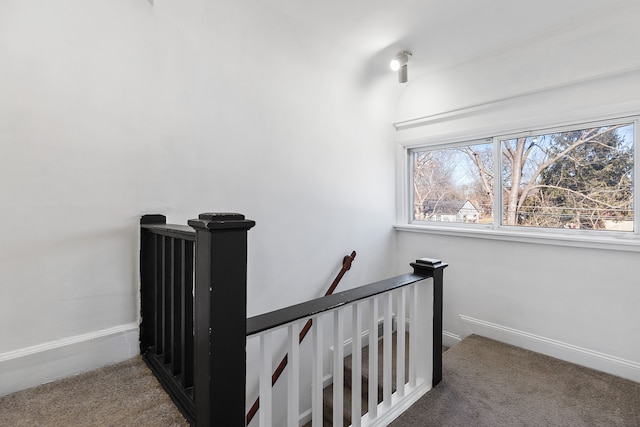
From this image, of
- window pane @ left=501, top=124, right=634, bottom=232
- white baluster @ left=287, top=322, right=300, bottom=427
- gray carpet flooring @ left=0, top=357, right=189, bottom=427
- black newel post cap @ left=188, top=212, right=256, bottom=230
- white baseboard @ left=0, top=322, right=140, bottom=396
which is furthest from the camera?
window pane @ left=501, top=124, right=634, bottom=232

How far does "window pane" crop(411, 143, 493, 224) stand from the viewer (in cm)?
281

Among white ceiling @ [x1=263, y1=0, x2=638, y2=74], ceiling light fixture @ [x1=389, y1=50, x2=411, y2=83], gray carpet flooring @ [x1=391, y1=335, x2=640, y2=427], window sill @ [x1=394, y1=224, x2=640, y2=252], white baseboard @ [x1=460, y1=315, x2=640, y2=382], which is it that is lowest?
gray carpet flooring @ [x1=391, y1=335, x2=640, y2=427]

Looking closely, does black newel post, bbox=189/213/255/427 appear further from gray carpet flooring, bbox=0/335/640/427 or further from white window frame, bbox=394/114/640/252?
white window frame, bbox=394/114/640/252

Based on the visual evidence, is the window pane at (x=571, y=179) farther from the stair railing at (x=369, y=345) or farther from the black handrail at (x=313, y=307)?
the black handrail at (x=313, y=307)

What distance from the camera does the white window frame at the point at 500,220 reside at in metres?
2.07

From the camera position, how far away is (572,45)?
222cm

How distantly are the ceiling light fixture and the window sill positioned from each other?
4.73 ft

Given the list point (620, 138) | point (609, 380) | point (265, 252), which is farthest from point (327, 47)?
point (609, 380)

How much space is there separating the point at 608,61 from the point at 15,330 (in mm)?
3696

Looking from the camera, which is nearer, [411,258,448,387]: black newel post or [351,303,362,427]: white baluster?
[351,303,362,427]: white baluster

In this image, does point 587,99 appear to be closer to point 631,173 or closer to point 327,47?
point 631,173

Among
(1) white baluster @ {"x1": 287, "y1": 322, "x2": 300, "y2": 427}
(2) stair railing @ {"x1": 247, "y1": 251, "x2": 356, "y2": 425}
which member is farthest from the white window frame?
(1) white baluster @ {"x1": 287, "y1": 322, "x2": 300, "y2": 427}

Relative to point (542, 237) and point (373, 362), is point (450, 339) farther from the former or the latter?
point (373, 362)

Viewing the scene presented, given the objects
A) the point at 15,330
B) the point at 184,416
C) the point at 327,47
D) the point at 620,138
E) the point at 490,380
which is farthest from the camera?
the point at 327,47
